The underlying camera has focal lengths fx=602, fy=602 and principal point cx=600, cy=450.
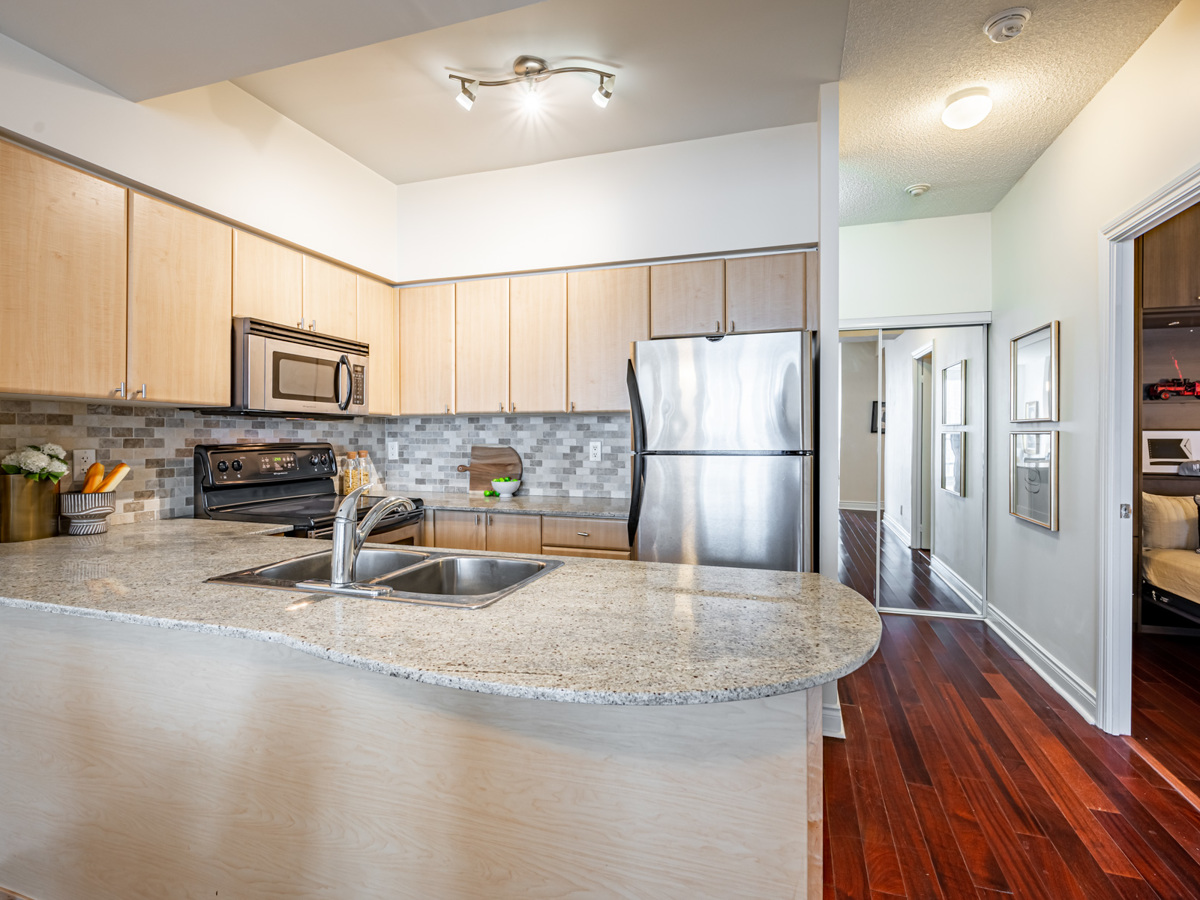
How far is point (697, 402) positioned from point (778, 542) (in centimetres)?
65

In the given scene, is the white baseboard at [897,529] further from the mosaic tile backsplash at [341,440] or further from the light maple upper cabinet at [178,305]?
the light maple upper cabinet at [178,305]

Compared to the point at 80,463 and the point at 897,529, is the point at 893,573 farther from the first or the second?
the point at 80,463

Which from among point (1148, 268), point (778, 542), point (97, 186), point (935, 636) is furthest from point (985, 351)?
point (97, 186)

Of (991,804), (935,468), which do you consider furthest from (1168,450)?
(991,804)

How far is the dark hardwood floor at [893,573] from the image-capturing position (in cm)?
430

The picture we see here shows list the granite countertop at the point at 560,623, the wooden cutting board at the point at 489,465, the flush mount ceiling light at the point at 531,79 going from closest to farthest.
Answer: the granite countertop at the point at 560,623 → the flush mount ceiling light at the point at 531,79 → the wooden cutting board at the point at 489,465

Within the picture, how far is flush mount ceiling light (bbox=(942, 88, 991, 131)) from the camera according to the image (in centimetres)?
256

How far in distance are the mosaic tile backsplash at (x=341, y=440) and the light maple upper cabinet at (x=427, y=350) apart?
1.06 ft

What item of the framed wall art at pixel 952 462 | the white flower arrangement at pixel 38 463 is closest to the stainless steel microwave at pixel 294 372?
the white flower arrangement at pixel 38 463

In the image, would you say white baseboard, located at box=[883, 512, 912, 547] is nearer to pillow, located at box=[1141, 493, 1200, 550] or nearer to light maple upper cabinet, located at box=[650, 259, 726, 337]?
pillow, located at box=[1141, 493, 1200, 550]

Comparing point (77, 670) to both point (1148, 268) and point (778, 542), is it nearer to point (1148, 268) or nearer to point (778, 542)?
point (778, 542)

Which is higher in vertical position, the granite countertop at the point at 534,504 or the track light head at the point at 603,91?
the track light head at the point at 603,91

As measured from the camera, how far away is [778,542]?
240 cm

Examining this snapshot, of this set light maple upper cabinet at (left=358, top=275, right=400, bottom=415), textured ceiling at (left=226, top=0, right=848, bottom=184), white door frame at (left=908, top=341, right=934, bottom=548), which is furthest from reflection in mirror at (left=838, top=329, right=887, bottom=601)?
light maple upper cabinet at (left=358, top=275, right=400, bottom=415)
